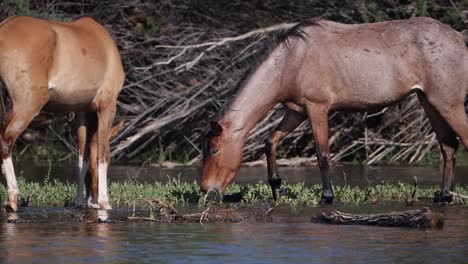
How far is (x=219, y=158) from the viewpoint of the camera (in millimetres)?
12094

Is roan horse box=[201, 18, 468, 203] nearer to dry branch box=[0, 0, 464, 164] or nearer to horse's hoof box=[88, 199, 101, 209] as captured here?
horse's hoof box=[88, 199, 101, 209]

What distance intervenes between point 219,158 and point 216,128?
12.7 inches

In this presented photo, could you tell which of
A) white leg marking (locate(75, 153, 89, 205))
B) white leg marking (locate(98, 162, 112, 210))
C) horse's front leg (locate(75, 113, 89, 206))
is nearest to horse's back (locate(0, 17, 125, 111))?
horse's front leg (locate(75, 113, 89, 206))

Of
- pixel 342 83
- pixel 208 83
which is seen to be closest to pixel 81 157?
pixel 342 83

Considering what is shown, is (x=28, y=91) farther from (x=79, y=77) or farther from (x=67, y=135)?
(x=67, y=135)

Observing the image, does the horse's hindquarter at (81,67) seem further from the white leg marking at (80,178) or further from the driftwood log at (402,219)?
the driftwood log at (402,219)

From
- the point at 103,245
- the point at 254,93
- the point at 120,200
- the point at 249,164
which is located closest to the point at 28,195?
the point at 120,200

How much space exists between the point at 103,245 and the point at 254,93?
4647 millimetres

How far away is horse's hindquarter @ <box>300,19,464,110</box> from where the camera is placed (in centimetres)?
1231

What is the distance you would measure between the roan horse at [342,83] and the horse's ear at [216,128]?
0.4 inches

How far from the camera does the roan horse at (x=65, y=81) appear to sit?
10523 millimetres

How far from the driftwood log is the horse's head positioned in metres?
2.92

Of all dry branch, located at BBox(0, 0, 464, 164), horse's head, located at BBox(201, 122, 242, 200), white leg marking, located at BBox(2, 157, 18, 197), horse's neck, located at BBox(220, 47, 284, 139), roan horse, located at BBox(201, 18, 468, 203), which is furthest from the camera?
dry branch, located at BBox(0, 0, 464, 164)

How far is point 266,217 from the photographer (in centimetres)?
991
